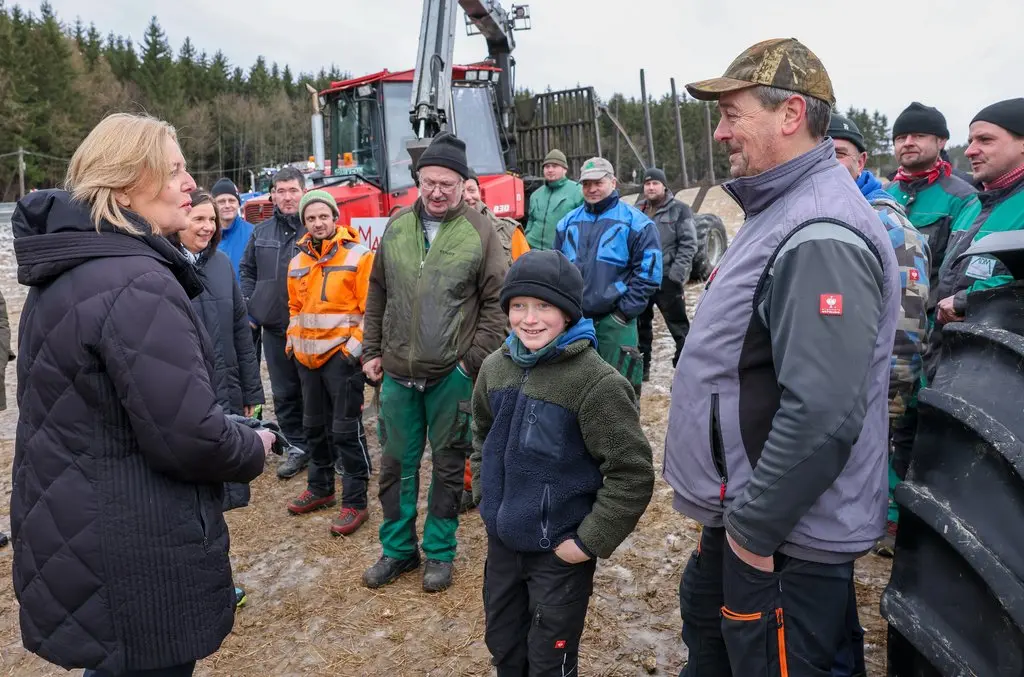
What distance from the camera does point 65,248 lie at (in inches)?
69.5

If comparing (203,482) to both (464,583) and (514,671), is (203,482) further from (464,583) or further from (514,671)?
(464,583)

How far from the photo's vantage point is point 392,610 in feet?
11.3

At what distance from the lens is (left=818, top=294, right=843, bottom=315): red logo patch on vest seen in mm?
1523

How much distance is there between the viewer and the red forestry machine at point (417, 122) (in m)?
7.27

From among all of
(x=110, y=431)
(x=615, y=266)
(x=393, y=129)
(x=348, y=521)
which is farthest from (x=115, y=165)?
(x=393, y=129)

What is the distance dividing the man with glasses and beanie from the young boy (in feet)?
3.59

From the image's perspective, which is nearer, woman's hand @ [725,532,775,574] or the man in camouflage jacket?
woman's hand @ [725,532,775,574]

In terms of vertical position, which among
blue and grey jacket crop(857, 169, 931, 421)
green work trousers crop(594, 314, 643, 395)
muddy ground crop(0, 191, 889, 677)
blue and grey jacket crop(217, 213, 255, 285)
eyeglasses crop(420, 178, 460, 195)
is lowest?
muddy ground crop(0, 191, 889, 677)

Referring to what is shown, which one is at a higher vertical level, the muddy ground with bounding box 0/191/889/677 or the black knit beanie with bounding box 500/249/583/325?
the black knit beanie with bounding box 500/249/583/325

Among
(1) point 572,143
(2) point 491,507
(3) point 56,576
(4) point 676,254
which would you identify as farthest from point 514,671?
(1) point 572,143

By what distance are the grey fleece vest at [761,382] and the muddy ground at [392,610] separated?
1438 millimetres

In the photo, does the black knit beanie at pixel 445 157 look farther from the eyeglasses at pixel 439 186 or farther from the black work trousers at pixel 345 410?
the black work trousers at pixel 345 410

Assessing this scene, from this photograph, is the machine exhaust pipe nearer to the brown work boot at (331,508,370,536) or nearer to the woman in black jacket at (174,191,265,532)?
the woman in black jacket at (174,191,265,532)

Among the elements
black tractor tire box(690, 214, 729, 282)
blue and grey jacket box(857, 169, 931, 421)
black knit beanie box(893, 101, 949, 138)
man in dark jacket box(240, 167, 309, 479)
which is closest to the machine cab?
man in dark jacket box(240, 167, 309, 479)
